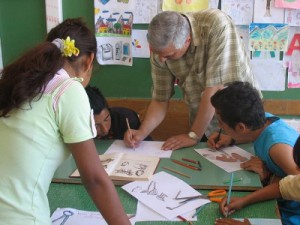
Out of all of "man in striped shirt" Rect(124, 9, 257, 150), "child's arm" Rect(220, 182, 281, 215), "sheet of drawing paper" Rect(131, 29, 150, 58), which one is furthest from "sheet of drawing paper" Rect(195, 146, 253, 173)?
"sheet of drawing paper" Rect(131, 29, 150, 58)

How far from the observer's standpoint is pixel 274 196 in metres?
1.31

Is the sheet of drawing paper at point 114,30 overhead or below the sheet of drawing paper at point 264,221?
overhead

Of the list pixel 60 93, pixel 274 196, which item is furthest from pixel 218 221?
pixel 60 93

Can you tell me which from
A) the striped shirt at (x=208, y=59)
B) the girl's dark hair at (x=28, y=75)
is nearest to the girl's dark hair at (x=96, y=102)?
the striped shirt at (x=208, y=59)

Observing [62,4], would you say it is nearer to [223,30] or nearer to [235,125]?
[223,30]

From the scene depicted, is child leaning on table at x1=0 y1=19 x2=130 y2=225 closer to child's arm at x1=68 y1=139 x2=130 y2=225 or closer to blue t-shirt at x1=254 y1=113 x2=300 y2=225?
child's arm at x1=68 y1=139 x2=130 y2=225

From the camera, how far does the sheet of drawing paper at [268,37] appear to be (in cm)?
248

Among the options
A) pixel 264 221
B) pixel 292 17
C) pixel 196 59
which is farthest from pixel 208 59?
pixel 264 221

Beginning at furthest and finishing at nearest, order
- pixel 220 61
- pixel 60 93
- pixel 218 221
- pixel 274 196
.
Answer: pixel 220 61 → pixel 274 196 → pixel 218 221 → pixel 60 93

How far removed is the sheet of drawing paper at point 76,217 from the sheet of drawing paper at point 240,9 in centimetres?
170

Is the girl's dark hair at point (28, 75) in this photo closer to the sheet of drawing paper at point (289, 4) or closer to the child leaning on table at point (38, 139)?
the child leaning on table at point (38, 139)

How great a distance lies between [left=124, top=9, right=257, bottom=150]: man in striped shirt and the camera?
1787 millimetres

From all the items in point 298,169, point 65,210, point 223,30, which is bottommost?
point 65,210

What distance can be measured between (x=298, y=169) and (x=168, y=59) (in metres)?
0.91
